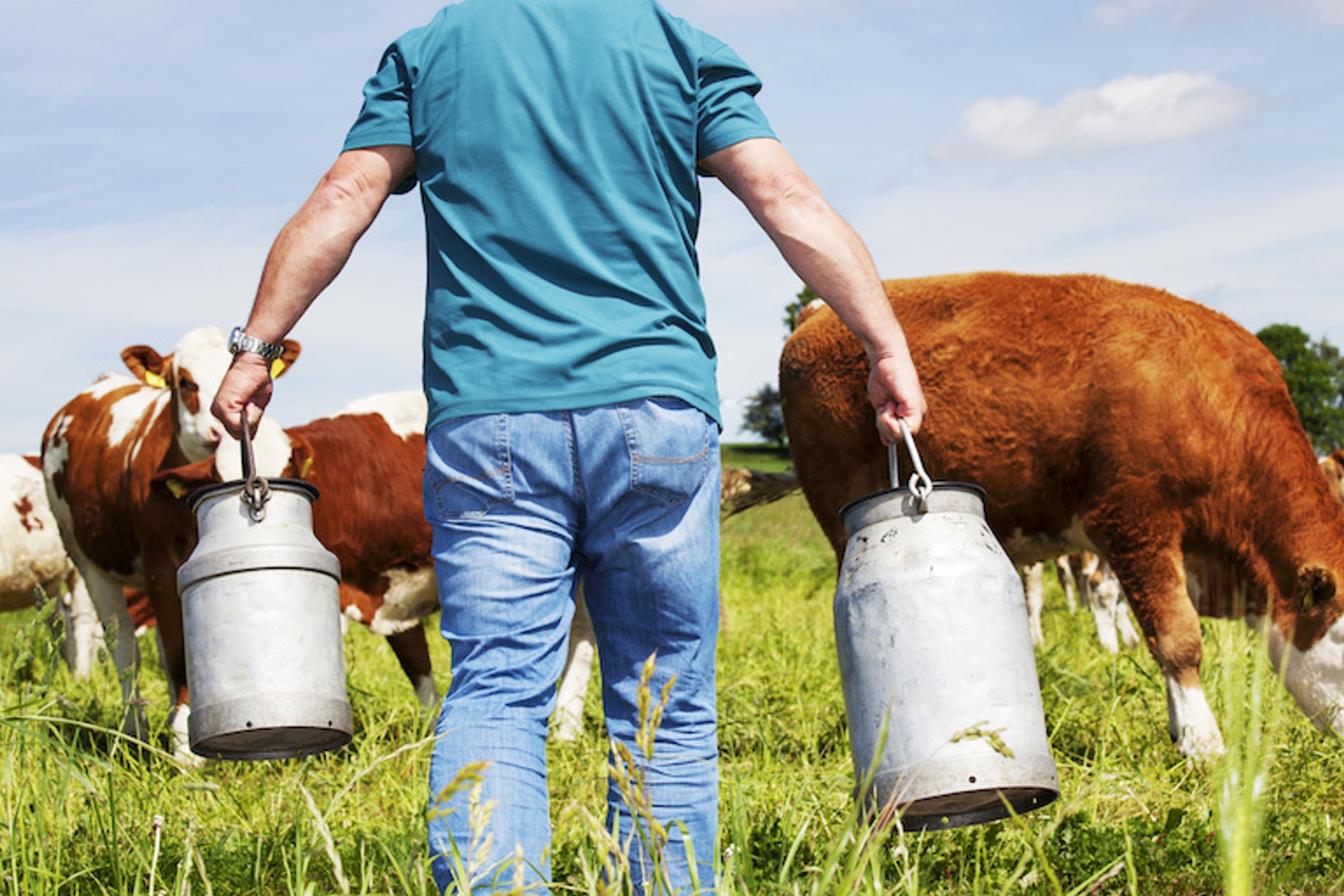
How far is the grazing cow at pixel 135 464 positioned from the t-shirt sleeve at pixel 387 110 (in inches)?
108

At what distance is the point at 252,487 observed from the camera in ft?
8.54

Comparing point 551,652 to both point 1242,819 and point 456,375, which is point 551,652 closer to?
point 456,375

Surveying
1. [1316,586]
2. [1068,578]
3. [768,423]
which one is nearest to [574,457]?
[1316,586]

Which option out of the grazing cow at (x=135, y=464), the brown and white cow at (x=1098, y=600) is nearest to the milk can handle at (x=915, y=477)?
the grazing cow at (x=135, y=464)

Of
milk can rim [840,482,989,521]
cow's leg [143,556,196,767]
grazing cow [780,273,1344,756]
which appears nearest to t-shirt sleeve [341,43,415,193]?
milk can rim [840,482,989,521]

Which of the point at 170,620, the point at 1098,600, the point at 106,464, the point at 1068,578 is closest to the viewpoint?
the point at 170,620

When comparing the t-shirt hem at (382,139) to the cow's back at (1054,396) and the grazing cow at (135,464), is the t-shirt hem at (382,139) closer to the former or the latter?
the grazing cow at (135,464)

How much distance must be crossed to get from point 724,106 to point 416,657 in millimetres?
4401

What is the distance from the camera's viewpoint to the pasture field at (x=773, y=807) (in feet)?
7.06

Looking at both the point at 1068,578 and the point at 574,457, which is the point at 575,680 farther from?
the point at 1068,578

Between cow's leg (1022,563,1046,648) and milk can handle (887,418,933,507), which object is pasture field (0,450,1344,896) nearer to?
milk can handle (887,418,933,507)

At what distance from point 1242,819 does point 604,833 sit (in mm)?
641

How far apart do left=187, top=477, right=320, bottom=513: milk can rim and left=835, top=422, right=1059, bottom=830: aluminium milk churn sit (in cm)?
112

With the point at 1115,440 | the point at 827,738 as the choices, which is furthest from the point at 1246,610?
the point at 827,738
